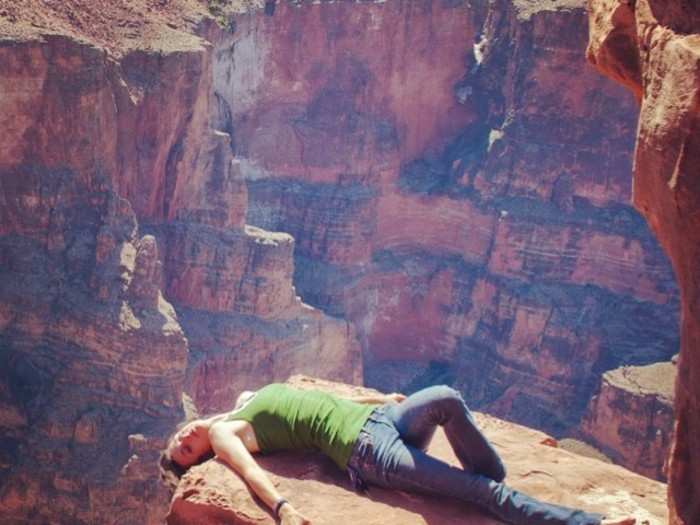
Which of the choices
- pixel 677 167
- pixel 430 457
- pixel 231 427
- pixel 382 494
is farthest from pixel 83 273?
pixel 677 167

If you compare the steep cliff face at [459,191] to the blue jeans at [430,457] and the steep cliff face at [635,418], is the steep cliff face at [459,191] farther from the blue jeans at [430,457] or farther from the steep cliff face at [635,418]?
the blue jeans at [430,457]

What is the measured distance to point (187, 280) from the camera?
28297 millimetres

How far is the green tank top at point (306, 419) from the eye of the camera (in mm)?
9078

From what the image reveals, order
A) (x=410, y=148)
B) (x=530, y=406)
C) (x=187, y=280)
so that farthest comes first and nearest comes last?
(x=410, y=148) < (x=530, y=406) < (x=187, y=280)

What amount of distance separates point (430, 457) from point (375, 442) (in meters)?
0.48

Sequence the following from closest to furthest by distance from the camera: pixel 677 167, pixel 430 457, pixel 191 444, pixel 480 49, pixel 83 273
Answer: pixel 677 167
pixel 430 457
pixel 191 444
pixel 83 273
pixel 480 49

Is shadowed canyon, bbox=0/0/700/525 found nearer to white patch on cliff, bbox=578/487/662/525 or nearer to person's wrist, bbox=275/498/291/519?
white patch on cliff, bbox=578/487/662/525

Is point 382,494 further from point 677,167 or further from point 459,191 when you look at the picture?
point 459,191

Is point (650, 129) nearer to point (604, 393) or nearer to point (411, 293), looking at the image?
point (604, 393)

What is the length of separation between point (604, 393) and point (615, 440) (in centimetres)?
141

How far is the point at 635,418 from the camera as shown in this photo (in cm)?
3012

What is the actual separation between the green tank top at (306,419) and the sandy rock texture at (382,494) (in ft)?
0.81

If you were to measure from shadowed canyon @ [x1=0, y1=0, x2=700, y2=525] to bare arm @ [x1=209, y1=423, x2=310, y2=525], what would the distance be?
0.68ft

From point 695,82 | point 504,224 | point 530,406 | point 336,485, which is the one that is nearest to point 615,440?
point 530,406
